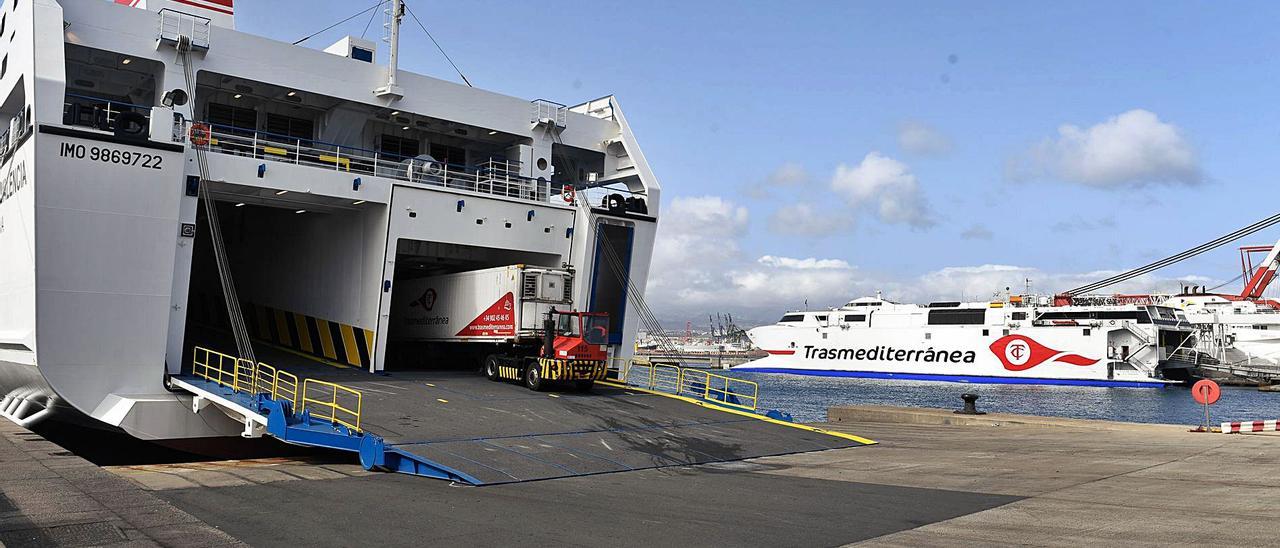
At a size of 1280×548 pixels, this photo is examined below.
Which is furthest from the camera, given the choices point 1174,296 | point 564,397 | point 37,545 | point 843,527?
point 1174,296

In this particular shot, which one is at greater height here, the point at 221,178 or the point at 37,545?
the point at 221,178

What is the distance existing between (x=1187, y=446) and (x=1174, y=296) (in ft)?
242

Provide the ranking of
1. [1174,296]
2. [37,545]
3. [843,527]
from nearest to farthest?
[37,545] → [843,527] → [1174,296]

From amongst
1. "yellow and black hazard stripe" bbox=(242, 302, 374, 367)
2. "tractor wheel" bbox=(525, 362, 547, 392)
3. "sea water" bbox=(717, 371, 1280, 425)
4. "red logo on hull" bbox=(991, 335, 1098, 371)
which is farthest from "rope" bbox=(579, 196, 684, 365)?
"red logo on hull" bbox=(991, 335, 1098, 371)

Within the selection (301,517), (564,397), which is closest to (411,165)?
(564,397)

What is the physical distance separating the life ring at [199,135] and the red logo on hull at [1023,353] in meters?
56.2

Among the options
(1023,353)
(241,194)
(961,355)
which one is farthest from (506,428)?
(961,355)

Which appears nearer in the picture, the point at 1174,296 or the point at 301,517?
the point at 301,517

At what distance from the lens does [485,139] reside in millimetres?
21875

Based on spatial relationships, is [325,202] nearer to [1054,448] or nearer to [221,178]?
[221,178]

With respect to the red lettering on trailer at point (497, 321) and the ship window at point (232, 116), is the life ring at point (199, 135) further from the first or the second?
the red lettering on trailer at point (497, 321)

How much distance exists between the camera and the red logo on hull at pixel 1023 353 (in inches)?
2312

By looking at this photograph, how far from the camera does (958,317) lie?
210ft

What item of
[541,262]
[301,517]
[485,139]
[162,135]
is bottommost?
[301,517]
